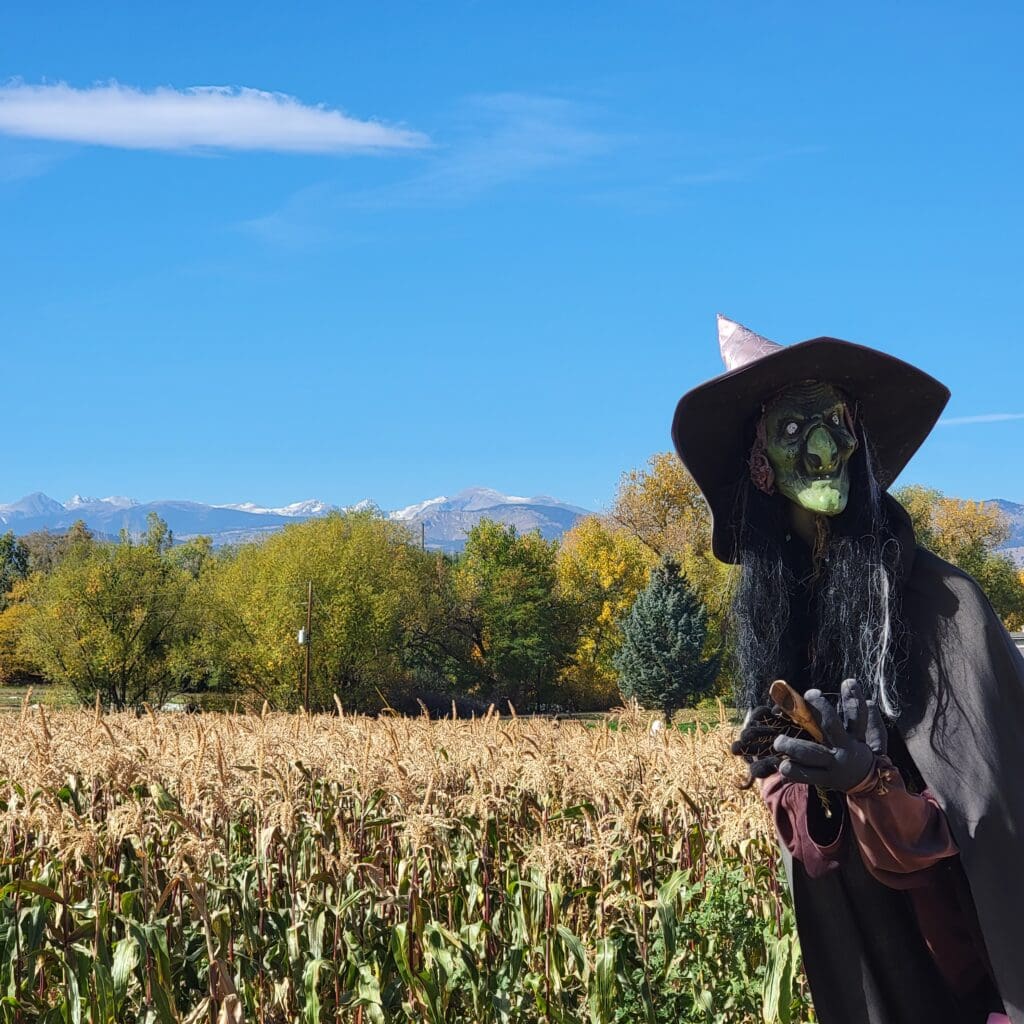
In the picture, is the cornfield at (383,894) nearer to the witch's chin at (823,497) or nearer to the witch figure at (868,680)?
the witch figure at (868,680)

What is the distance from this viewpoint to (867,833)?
2.46 meters

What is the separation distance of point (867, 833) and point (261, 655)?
48200mm

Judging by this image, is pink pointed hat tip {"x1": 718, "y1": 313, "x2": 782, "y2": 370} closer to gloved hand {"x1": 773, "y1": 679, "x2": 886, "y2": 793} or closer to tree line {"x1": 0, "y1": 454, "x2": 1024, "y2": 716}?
gloved hand {"x1": 773, "y1": 679, "x2": 886, "y2": 793}

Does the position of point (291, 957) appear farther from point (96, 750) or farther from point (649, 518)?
point (649, 518)

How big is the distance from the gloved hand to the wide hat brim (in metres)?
0.70

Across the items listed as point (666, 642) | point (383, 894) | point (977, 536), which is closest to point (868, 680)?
point (383, 894)

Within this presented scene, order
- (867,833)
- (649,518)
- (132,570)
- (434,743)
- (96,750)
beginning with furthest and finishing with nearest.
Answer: (649,518), (132,570), (434,743), (96,750), (867,833)

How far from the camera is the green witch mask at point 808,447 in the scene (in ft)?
8.98

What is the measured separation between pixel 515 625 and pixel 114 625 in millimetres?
18583

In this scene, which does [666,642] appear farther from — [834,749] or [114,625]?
[834,749]

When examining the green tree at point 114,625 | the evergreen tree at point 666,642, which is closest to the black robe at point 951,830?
the evergreen tree at point 666,642

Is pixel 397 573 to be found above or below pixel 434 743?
above

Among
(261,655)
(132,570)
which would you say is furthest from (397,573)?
(132,570)

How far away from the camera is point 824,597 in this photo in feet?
9.17
